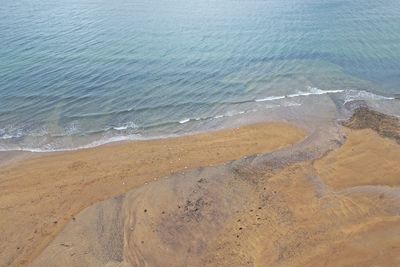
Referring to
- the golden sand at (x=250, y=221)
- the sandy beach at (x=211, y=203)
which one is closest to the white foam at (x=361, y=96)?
the sandy beach at (x=211, y=203)

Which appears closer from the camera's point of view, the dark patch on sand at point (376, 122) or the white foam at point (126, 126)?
the dark patch on sand at point (376, 122)

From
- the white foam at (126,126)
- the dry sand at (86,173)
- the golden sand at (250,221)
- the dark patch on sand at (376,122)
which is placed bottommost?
the white foam at (126,126)

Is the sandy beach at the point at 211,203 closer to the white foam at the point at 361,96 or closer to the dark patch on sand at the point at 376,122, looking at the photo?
the dark patch on sand at the point at 376,122

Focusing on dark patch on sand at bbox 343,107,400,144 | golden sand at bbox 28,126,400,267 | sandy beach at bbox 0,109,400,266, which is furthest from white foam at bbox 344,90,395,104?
golden sand at bbox 28,126,400,267

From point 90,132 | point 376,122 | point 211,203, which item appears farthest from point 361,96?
point 90,132

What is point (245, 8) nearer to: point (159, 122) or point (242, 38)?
point (242, 38)

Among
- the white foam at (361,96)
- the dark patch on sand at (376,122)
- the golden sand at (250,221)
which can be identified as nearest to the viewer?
the golden sand at (250,221)
